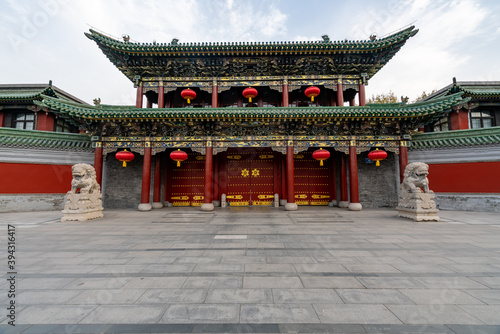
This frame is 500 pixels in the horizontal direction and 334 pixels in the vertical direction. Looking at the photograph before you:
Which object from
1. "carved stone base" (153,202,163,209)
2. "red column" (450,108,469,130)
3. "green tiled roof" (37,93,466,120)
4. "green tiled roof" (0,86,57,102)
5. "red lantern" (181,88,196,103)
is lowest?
"carved stone base" (153,202,163,209)

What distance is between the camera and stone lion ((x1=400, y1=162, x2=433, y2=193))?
860 centimetres

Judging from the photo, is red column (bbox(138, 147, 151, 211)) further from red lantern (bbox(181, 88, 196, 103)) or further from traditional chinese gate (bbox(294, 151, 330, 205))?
traditional chinese gate (bbox(294, 151, 330, 205))

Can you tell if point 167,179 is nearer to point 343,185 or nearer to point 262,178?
point 262,178

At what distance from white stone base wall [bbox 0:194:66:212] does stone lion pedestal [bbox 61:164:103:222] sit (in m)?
4.57

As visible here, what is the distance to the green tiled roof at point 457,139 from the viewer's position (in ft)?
36.7

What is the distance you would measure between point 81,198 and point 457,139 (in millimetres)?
19334

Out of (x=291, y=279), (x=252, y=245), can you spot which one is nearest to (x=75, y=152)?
(x=252, y=245)

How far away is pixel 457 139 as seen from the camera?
11.8 metres

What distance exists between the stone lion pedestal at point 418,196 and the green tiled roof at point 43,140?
17368 millimetres

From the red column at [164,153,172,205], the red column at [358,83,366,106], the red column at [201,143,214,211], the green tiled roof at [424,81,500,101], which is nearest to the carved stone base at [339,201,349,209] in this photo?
the red column at [358,83,366,106]

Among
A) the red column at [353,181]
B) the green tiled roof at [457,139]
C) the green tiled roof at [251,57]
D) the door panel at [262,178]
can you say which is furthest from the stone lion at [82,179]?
the green tiled roof at [457,139]

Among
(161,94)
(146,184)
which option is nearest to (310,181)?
(146,184)

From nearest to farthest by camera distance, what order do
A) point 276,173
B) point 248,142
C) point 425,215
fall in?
point 425,215 → point 248,142 → point 276,173

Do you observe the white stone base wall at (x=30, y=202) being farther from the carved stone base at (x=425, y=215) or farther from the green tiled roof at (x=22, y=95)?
the carved stone base at (x=425, y=215)
